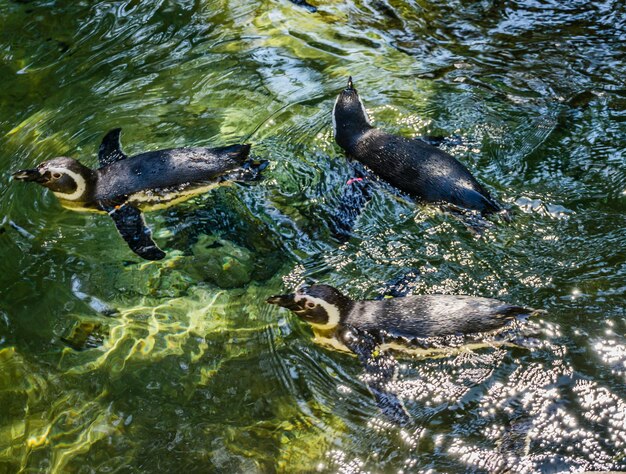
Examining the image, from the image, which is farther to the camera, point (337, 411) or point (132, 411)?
point (132, 411)

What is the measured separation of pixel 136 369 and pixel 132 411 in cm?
26

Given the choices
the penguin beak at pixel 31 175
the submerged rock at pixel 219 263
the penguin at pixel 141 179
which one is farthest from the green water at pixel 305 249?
the penguin beak at pixel 31 175

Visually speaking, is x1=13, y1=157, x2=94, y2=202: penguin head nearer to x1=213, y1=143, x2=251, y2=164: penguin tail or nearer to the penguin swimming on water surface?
x1=213, y1=143, x2=251, y2=164: penguin tail

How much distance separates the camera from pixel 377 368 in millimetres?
2977

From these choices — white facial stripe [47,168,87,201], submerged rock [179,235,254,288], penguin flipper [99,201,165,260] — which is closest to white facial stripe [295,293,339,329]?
submerged rock [179,235,254,288]

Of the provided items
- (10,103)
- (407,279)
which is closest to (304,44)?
(10,103)

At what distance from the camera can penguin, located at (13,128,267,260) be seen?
4.05 meters

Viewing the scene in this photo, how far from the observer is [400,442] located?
2707mm

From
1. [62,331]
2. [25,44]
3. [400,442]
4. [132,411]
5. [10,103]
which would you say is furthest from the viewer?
[25,44]

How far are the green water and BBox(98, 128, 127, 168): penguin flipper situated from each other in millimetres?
Result: 144

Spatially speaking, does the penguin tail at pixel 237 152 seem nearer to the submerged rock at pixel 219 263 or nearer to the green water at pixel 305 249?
the green water at pixel 305 249

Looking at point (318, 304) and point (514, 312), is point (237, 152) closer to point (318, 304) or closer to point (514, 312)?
point (318, 304)

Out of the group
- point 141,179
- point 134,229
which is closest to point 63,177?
point 141,179

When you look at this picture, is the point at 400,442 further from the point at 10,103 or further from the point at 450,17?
the point at 10,103
